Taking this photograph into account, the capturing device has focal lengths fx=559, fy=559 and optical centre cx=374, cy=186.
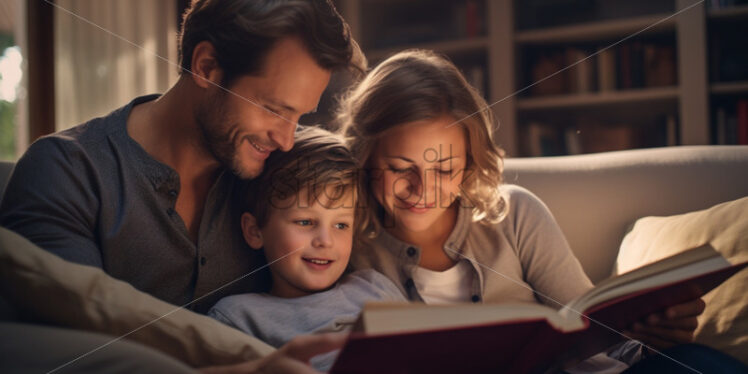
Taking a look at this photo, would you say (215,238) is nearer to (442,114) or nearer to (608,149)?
(442,114)

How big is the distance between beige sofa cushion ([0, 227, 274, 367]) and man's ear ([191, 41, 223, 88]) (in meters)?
0.31

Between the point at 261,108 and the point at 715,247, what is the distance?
26.1 inches

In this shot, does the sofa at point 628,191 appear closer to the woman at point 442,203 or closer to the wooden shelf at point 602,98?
the woman at point 442,203

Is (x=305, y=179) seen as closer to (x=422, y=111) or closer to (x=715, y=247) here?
(x=422, y=111)

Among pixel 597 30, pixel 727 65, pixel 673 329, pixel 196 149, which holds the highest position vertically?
pixel 597 30

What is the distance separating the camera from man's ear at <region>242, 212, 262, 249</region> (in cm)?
82

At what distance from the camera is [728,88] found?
1772mm

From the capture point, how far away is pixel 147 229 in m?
0.74

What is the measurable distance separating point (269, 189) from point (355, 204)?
0.13 m

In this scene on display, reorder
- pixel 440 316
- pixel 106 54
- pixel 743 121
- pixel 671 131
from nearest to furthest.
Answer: pixel 440 316
pixel 106 54
pixel 743 121
pixel 671 131

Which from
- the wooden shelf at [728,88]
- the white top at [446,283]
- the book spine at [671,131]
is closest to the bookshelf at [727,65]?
the wooden shelf at [728,88]

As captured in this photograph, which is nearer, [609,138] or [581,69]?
[609,138]

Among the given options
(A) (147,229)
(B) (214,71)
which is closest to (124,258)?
(A) (147,229)

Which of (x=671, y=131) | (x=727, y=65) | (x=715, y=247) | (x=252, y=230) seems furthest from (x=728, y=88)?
(x=252, y=230)
